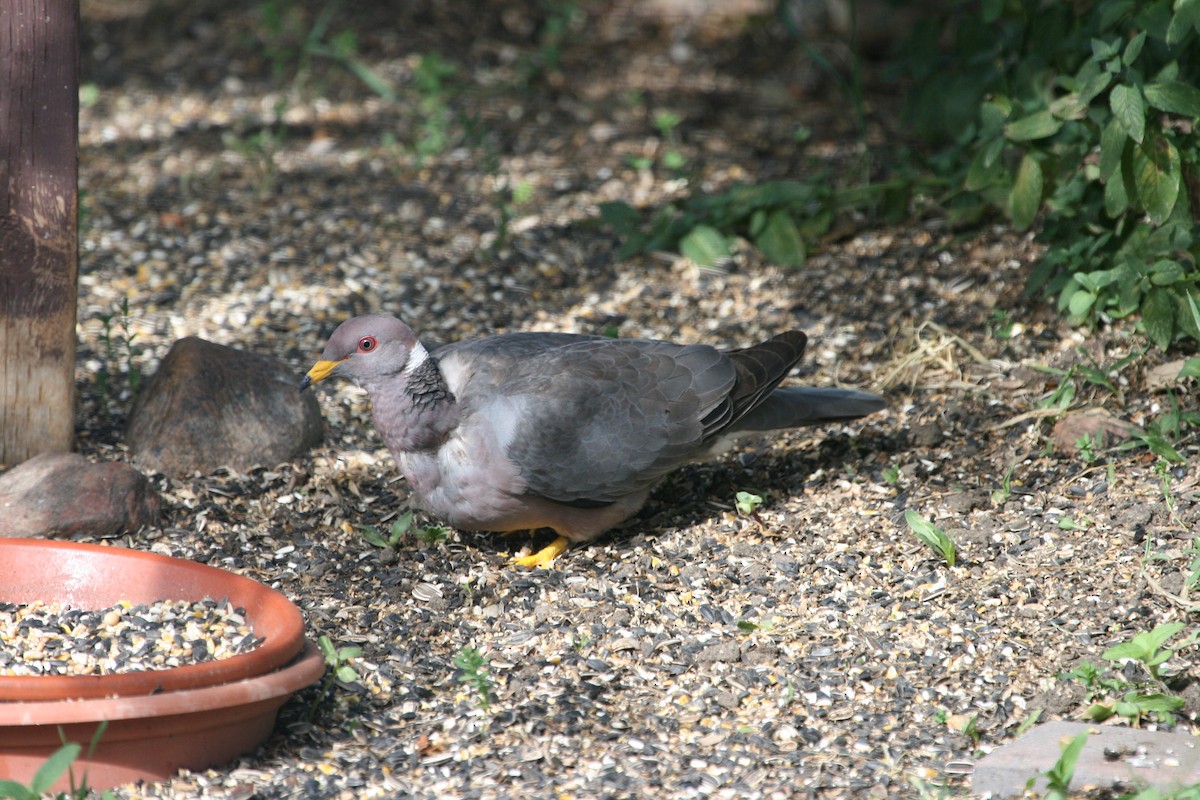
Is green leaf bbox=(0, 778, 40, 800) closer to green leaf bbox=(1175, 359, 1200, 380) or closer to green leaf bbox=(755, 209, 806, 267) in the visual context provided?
green leaf bbox=(1175, 359, 1200, 380)

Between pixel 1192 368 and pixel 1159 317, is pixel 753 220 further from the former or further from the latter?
pixel 1192 368

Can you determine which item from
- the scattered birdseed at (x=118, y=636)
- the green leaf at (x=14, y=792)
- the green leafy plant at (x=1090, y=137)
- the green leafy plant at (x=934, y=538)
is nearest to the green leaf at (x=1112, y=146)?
the green leafy plant at (x=1090, y=137)

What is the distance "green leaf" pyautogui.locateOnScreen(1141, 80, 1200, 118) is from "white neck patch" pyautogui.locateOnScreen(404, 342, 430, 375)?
232 centimetres

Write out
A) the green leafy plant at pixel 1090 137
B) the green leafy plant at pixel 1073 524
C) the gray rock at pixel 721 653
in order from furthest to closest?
the green leafy plant at pixel 1090 137
the green leafy plant at pixel 1073 524
the gray rock at pixel 721 653

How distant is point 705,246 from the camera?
5367 mm

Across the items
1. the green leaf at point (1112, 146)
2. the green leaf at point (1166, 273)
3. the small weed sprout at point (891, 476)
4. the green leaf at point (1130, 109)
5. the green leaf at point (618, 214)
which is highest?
the green leaf at point (1130, 109)

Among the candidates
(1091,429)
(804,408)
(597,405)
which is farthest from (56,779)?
(1091,429)

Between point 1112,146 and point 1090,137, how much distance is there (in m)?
0.44

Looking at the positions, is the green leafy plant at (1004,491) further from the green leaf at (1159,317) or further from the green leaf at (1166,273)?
the green leaf at (1166,273)

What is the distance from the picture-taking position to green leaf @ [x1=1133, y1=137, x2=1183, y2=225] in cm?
397

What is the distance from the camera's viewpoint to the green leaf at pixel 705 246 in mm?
5359

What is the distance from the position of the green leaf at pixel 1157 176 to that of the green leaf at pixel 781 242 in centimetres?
153

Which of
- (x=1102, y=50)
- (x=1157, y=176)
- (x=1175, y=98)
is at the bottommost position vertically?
(x=1157, y=176)

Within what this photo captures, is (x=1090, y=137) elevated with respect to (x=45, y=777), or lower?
elevated
